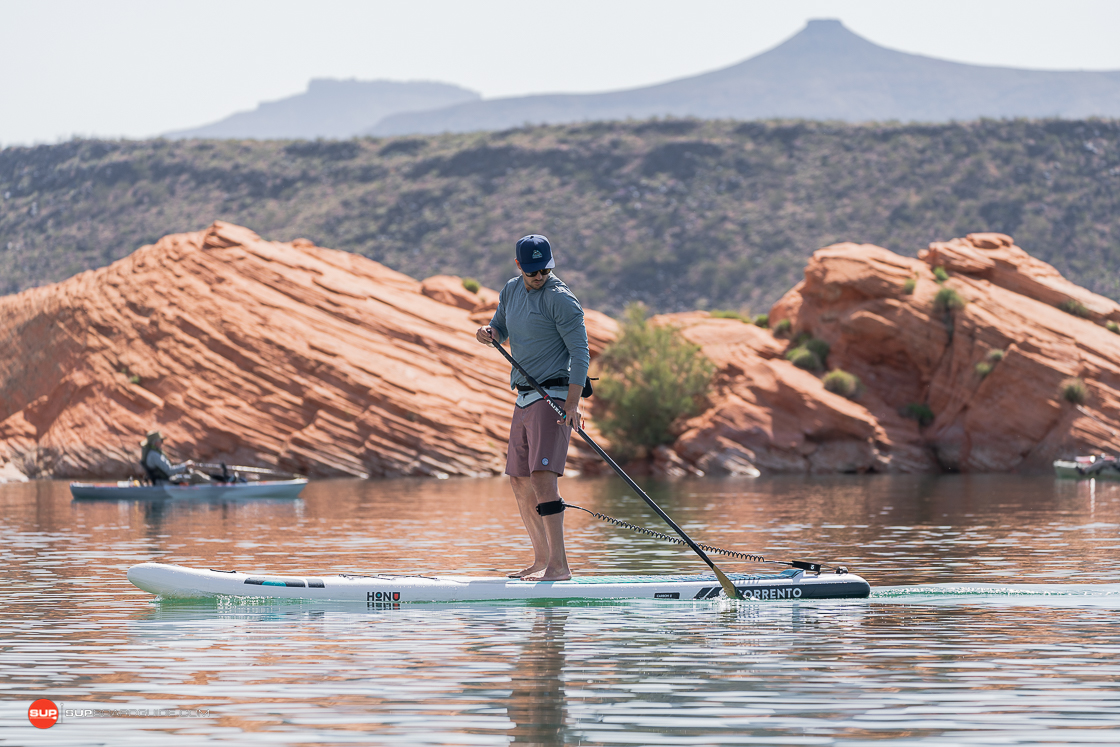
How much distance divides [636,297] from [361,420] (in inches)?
2194

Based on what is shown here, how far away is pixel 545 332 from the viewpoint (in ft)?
45.1

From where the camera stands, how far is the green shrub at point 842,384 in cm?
5812

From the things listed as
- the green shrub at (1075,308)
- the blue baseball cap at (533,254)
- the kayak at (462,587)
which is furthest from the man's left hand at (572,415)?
the green shrub at (1075,308)

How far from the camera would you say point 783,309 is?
6631 cm

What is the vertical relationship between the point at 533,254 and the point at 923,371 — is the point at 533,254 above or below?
above

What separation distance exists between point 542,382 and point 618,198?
108 m

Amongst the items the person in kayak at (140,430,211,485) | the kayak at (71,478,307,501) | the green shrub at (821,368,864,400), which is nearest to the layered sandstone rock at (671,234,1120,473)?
the green shrub at (821,368,864,400)

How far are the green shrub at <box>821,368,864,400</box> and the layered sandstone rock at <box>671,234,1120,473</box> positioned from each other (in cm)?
51

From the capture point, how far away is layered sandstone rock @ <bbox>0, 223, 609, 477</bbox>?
54.2m

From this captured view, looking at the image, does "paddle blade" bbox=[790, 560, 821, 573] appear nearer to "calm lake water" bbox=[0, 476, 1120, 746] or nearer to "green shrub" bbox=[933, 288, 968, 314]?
"calm lake water" bbox=[0, 476, 1120, 746]

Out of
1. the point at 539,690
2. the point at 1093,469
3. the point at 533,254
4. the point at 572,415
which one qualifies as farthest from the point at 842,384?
the point at 539,690

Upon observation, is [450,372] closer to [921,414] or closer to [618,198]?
[921,414]

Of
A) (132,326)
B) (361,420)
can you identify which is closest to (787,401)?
(361,420)

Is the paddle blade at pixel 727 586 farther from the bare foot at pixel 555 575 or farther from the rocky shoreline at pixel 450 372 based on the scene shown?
the rocky shoreline at pixel 450 372
